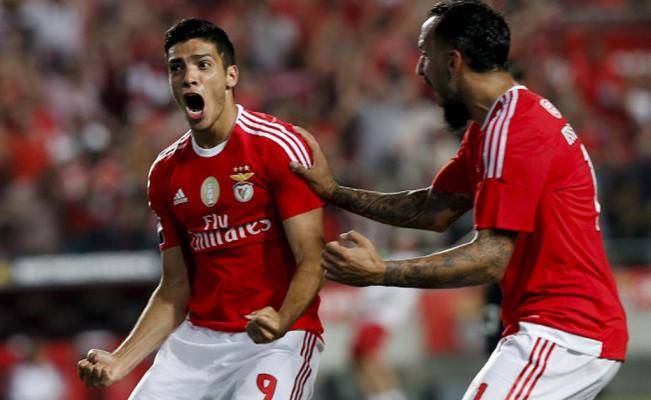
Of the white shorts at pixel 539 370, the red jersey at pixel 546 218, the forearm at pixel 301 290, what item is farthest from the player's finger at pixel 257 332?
the red jersey at pixel 546 218

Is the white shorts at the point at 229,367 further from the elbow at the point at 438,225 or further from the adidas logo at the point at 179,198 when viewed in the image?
the elbow at the point at 438,225

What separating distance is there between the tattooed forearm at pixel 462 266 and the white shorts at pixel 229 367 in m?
0.72

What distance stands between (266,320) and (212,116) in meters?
0.97

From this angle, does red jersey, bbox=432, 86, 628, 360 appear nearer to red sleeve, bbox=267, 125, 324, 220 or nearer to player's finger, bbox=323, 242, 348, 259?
player's finger, bbox=323, 242, 348, 259

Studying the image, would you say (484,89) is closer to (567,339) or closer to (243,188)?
(567,339)

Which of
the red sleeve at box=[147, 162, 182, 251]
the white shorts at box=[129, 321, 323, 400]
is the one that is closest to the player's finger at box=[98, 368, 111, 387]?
the white shorts at box=[129, 321, 323, 400]

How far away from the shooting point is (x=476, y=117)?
4.93 meters

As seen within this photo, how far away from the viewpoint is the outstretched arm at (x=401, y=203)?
548cm

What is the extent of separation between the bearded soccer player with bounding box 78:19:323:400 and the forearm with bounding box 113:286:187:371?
10 cm

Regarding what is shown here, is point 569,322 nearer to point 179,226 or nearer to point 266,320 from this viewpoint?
point 266,320

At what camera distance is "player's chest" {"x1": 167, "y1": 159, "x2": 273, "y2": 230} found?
5281 mm

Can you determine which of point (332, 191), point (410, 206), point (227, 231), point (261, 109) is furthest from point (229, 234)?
point (261, 109)

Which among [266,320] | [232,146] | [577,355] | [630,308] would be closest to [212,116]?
[232,146]

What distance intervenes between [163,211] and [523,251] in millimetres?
1672
